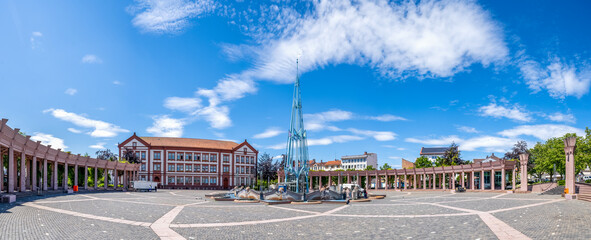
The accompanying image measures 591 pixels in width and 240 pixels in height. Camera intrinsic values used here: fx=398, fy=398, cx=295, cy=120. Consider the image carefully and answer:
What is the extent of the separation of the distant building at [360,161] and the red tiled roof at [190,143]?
266 feet

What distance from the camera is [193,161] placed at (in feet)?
299

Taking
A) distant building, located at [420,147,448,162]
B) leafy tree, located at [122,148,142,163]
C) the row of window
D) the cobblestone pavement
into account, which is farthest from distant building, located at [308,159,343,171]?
the cobblestone pavement

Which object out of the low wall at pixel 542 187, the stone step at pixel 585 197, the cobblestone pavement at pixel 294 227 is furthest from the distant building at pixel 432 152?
the cobblestone pavement at pixel 294 227

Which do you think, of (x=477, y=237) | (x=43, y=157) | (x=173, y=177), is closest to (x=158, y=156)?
(x=173, y=177)

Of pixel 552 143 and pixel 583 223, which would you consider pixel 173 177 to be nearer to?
pixel 552 143

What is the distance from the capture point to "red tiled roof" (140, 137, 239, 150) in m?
90.9

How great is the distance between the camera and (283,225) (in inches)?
656

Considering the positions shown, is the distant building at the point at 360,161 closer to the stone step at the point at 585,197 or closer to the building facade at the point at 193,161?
the building facade at the point at 193,161

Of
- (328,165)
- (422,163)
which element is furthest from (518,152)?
(328,165)

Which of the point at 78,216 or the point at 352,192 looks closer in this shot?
the point at 78,216

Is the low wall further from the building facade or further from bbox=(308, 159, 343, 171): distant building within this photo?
bbox=(308, 159, 343, 171): distant building

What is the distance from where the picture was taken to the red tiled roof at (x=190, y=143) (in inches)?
3580

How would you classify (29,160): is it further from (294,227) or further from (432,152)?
(432,152)

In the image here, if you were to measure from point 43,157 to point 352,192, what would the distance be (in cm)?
3161
